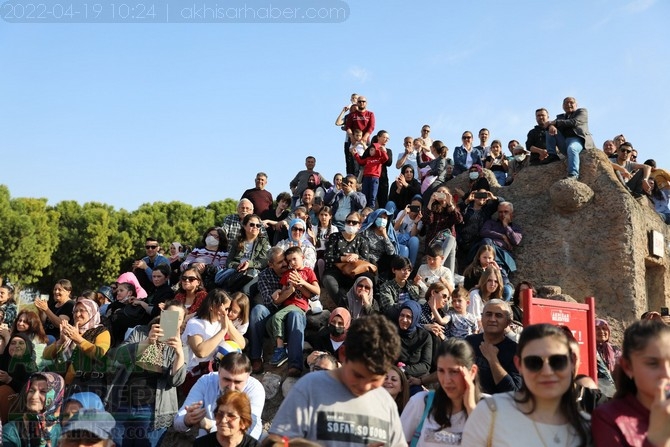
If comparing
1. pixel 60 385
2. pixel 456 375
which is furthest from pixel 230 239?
pixel 456 375

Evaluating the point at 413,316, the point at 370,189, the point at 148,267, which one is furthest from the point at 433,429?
the point at 370,189

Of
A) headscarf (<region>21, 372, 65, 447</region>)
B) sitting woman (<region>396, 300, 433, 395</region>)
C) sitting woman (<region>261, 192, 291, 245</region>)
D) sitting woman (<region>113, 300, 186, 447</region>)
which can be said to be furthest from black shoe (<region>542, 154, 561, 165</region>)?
headscarf (<region>21, 372, 65, 447</region>)

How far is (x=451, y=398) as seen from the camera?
12.6 feet

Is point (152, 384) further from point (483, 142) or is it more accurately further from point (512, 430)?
point (483, 142)

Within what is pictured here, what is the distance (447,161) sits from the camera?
1392 centimetres

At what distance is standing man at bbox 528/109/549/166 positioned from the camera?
499 inches

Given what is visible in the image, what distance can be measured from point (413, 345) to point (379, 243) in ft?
9.87

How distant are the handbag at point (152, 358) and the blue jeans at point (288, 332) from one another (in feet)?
6.31

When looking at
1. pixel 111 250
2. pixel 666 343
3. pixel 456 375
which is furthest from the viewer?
pixel 111 250

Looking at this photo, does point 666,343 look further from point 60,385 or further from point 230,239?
point 230,239

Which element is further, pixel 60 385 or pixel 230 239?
pixel 230 239

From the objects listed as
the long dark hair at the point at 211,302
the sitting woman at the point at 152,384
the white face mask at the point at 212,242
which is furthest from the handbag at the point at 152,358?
the white face mask at the point at 212,242

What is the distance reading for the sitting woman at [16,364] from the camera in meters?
7.55

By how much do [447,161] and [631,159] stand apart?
3.86m
